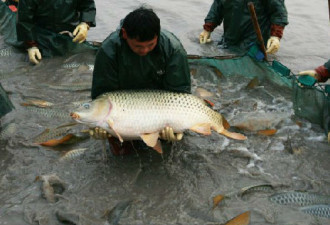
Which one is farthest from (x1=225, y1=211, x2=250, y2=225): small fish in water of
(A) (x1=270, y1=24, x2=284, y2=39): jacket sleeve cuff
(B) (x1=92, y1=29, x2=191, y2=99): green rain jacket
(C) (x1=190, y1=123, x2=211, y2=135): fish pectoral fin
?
(A) (x1=270, y1=24, x2=284, y2=39): jacket sleeve cuff

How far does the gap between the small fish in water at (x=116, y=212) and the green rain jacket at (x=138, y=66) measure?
1089 millimetres

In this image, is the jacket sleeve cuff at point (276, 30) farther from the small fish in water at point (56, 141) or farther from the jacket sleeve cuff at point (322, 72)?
the small fish in water at point (56, 141)

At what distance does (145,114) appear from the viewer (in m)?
3.21

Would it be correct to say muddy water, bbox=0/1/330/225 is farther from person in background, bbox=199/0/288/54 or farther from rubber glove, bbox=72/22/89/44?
person in background, bbox=199/0/288/54

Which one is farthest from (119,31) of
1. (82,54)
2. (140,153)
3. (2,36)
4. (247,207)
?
(2,36)

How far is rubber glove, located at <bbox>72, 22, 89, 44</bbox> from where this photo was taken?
5980mm

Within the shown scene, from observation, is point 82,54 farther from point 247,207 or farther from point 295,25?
point 295,25

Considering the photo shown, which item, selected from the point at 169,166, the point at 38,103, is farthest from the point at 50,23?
the point at 169,166

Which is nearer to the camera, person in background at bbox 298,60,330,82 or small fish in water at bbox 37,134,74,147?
small fish in water at bbox 37,134,74,147

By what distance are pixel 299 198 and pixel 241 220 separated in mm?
619

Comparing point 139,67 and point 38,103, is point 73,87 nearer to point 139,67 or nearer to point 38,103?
point 38,103

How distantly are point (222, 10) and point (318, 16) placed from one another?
11.8 feet

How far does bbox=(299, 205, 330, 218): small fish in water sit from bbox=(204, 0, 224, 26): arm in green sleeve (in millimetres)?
4300

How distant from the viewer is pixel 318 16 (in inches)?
351
